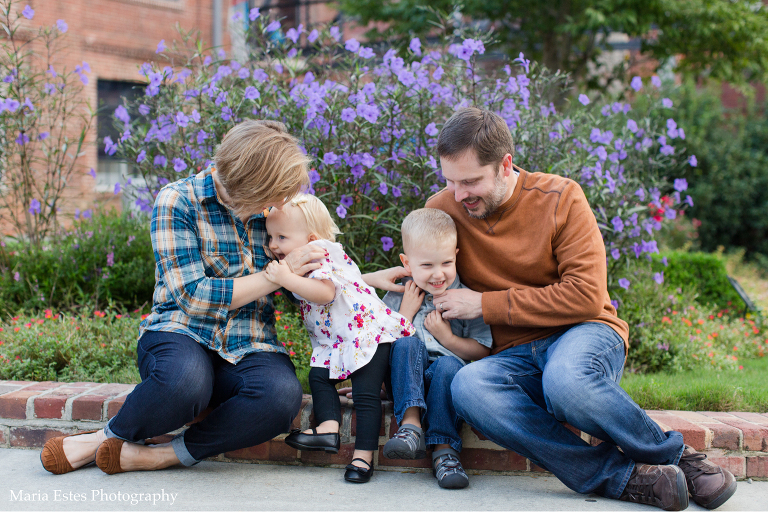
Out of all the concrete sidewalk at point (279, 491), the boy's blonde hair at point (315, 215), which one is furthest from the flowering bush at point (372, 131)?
the concrete sidewalk at point (279, 491)

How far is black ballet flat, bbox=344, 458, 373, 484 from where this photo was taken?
2143 millimetres

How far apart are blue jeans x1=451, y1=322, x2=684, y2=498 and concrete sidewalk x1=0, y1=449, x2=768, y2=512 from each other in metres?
0.12

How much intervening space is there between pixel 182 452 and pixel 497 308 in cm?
121

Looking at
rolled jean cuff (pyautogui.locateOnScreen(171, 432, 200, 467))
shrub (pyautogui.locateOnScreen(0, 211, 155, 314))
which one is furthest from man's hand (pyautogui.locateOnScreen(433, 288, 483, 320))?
shrub (pyautogui.locateOnScreen(0, 211, 155, 314))

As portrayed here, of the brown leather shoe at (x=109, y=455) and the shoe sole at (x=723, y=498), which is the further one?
the brown leather shoe at (x=109, y=455)

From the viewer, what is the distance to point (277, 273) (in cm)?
217

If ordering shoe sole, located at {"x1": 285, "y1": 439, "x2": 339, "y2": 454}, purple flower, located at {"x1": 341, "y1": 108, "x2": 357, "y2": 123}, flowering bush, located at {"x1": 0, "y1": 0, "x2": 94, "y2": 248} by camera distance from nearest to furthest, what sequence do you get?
shoe sole, located at {"x1": 285, "y1": 439, "x2": 339, "y2": 454} < purple flower, located at {"x1": 341, "y1": 108, "x2": 357, "y2": 123} < flowering bush, located at {"x1": 0, "y1": 0, "x2": 94, "y2": 248}

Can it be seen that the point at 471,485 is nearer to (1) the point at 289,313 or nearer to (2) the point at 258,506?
(2) the point at 258,506

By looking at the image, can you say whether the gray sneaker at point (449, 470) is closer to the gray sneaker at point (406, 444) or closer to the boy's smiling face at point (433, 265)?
the gray sneaker at point (406, 444)

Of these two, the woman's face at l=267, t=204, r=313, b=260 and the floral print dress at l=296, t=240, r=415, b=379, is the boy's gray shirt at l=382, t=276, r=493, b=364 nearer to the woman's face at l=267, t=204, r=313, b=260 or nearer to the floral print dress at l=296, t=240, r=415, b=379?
the floral print dress at l=296, t=240, r=415, b=379

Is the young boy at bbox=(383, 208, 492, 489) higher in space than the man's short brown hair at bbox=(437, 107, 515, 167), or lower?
lower

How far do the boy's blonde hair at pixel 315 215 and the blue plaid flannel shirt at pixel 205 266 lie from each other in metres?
0.16

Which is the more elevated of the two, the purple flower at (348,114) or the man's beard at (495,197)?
the purple flower at (348,114)

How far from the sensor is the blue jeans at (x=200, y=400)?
2033 mm
